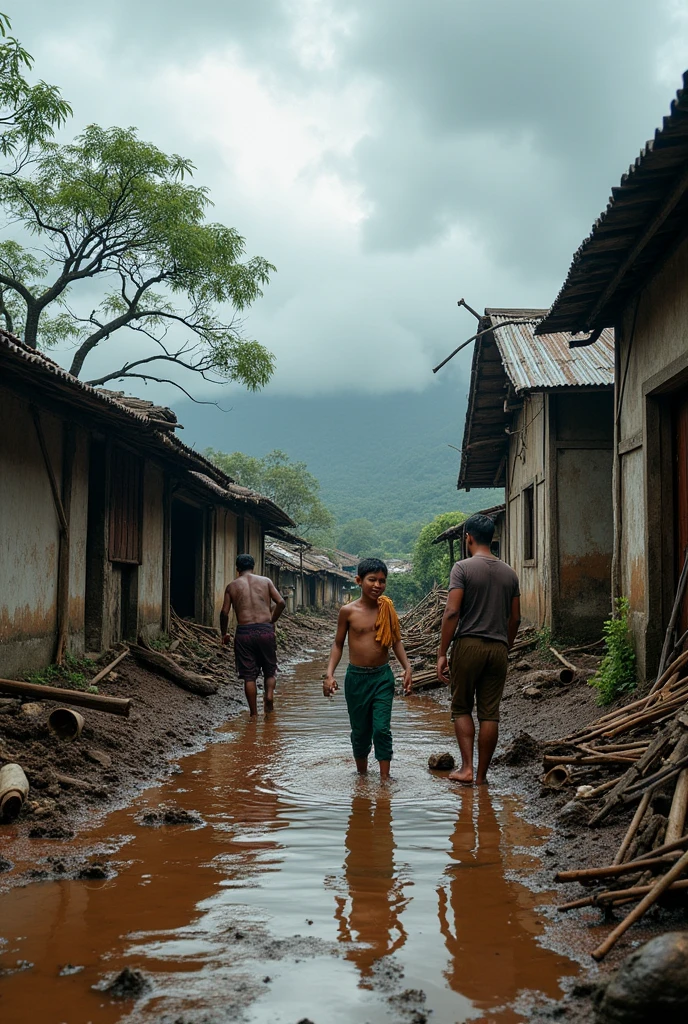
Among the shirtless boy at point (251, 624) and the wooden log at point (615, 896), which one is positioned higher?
the shirtless boy at point (251, 624)

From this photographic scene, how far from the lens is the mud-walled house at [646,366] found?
6.91 m

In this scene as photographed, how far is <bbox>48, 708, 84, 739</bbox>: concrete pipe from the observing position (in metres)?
6.66

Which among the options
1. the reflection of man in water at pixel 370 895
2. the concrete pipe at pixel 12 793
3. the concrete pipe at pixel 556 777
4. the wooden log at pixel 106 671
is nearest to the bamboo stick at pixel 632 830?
the reflection of man in water at pixel 370 895

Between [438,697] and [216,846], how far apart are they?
916cm

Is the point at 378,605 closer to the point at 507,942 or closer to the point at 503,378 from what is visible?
the point at 507,942

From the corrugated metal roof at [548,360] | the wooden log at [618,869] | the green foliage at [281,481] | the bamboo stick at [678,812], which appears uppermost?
the green foliage at [281,481]

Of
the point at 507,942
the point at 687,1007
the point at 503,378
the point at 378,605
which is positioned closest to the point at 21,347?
the point at 378,605

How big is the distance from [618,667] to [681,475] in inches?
70.0

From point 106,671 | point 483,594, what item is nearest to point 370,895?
point 483,594

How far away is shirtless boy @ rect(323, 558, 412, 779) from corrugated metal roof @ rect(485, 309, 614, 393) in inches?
232

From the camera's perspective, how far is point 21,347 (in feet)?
22.1

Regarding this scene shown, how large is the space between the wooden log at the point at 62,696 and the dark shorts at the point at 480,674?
8.33ft

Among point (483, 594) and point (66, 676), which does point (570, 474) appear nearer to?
point (483, 594)

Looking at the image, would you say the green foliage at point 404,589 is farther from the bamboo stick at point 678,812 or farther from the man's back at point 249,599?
the bamboo stick at point 678,812
